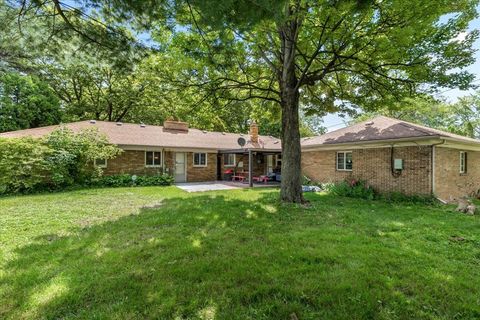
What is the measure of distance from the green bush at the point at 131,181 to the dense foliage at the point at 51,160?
0.46m

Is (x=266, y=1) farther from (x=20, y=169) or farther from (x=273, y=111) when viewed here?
(x=20, y=169)

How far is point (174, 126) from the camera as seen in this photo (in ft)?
65.8

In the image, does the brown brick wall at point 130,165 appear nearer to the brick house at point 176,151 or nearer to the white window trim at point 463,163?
the brick house at point 176,151

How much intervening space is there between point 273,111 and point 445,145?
737 cm

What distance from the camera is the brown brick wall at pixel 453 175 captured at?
1014 centimetres

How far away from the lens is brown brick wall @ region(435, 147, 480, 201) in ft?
33.3

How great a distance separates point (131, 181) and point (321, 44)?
38.5 ft

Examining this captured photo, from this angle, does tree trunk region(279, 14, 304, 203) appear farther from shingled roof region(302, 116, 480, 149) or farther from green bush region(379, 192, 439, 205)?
shingled roof region(302, 116, 480, 149)

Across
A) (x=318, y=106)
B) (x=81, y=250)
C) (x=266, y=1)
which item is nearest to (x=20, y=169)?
(x=81, y=250)

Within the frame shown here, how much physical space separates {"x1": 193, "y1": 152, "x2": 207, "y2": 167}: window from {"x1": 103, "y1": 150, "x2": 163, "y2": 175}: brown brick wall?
8.92 ft

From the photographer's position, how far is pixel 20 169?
1039 centimetres

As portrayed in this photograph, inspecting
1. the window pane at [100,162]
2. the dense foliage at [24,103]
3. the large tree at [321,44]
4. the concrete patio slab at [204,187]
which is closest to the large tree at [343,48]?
the large tree at [321,44]

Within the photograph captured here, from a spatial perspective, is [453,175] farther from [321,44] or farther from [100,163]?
[100,163]

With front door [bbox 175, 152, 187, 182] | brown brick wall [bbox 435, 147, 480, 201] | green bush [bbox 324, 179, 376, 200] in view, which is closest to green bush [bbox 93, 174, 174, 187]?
front door [bbox 175, 152, 187, 182]
